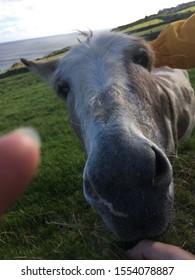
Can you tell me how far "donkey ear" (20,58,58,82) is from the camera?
11.8 ft

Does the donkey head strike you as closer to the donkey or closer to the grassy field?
Result: the donkey

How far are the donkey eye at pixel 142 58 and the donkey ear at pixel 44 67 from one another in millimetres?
1051

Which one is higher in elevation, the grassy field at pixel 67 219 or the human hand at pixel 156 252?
the human hand at pixel 156 252

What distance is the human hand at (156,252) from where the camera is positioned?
244cm

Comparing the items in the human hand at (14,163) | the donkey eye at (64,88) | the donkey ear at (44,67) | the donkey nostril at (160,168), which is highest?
the human hand at (14,163)

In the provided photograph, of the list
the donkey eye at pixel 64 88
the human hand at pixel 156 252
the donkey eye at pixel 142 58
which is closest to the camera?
the human hand at pixel 156 252

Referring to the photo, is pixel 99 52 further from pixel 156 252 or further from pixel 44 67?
pixel 156 252

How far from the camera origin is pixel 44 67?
12.0ft

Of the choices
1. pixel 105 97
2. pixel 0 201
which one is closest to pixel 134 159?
pixel 105 97

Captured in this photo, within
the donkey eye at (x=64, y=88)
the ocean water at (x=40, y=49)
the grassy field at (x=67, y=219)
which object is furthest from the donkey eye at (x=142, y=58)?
the grassy field at (x=67, y=219)

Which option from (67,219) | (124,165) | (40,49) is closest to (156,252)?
(124,165)

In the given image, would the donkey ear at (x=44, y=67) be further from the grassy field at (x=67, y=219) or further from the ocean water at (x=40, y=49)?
the grassy field at (x=67, y=219)

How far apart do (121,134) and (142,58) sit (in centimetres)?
138
